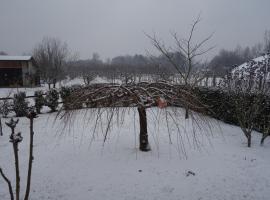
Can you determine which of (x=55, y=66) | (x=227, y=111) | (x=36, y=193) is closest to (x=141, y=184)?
(x=36, y=193)

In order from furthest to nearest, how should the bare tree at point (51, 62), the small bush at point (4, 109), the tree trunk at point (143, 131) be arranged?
the bare tree at point (51, 62), the small bush at point (4, 109), the tree trunk at point (143, 131)

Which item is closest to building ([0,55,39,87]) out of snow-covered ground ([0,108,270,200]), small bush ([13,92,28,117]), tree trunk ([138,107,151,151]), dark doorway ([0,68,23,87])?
dark doorway ([0,68,23,87])

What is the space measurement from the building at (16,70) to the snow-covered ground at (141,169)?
26294 millimetres

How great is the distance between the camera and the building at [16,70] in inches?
1122

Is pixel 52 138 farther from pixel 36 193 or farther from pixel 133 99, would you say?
pixel 133 99

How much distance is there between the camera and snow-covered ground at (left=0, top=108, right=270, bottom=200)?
333 centimetres

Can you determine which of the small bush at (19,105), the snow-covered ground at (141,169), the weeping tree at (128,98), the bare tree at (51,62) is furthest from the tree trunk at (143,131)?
the bare tree at (51,62)

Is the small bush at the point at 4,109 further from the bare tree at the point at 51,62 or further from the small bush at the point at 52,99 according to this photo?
the bare tree at the point at 51,62

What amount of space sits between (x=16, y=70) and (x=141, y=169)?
30374 millimetres

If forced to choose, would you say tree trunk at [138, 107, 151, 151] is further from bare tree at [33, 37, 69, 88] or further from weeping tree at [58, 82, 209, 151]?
bare tree at [33, 37, 69, 88]

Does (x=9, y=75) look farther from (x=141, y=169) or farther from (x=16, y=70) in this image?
(x=141, y=169)

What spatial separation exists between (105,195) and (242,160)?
284 centimetres

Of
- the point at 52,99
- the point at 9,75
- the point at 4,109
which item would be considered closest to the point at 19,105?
the point at 4,109

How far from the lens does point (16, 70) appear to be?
29375 millimetres
